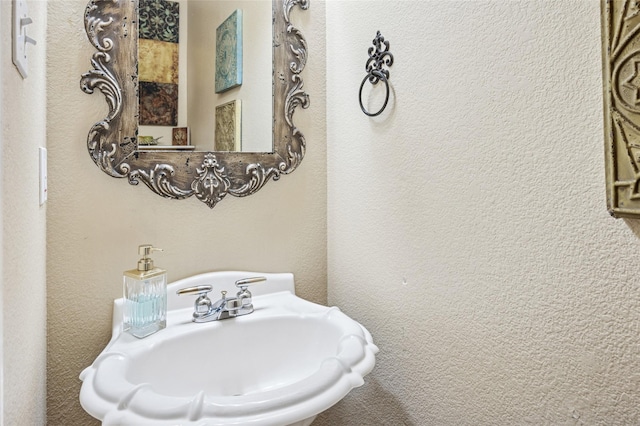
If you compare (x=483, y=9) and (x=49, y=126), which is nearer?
(x=483, y=9)

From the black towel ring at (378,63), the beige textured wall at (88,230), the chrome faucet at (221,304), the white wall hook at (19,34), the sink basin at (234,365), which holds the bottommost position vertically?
the sink basin at (234,365)

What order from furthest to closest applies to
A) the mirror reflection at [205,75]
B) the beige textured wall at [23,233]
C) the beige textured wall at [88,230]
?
the mirror reflection at [205,75], the beige textured wall at [88,230], the beige textured wall at [23,233]

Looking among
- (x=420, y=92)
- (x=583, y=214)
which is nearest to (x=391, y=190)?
(x=420, y=92)

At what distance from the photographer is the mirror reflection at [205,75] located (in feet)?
3.51

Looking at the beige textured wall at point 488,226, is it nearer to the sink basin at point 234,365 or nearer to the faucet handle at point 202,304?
the sink basin at point 234,365

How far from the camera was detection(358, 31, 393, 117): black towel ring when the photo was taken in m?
1.05

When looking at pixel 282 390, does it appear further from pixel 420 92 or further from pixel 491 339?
pixel 420 92

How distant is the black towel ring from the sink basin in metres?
0.60

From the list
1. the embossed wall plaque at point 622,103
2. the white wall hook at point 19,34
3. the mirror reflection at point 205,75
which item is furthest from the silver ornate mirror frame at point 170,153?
the embossed wall plaque at point 622,103

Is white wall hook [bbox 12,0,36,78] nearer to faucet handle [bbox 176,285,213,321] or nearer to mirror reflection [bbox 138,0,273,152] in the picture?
mirror reflection [bbox 138,0,273,152]

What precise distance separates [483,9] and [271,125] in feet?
2.17

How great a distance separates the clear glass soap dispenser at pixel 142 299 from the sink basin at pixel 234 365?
0.03 m

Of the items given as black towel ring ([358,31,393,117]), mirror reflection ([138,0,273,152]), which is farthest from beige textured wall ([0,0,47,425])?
black towel ring ([358,31,393,117])

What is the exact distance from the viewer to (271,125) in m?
1.24
